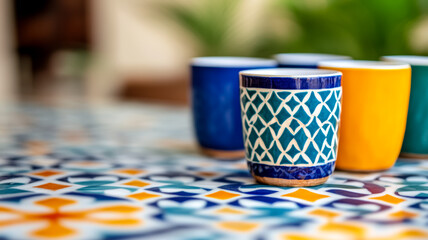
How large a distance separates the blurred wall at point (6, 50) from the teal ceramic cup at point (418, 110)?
318cm

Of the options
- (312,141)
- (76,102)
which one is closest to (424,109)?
(312,141)

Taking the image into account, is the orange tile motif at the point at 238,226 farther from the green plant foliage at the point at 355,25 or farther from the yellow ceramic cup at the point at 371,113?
the green plant foliage at the point at 355,25

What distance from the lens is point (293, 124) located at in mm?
693

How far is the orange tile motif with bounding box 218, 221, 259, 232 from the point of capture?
54cm

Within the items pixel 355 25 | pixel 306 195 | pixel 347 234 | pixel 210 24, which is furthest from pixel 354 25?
pixel 347 234

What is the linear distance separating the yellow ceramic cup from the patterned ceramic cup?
0.21 ft

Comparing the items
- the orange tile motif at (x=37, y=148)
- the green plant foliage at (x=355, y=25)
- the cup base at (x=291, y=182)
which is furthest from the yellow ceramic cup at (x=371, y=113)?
the green plant foliage at (x=355, y=25)

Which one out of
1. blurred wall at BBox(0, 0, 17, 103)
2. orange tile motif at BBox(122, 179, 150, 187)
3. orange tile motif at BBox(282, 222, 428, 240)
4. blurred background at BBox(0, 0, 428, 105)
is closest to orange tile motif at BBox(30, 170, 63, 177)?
orange tile motif at BBox(122, 179, 150, 187)

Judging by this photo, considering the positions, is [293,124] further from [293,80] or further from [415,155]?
[415,155]

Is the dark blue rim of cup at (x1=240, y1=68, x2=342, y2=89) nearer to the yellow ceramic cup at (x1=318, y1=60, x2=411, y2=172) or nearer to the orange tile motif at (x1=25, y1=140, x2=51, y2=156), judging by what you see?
the yellow ceramic cup at (x1=318, y1=60, x2=411, y2=172)

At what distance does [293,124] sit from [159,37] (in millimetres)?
3822

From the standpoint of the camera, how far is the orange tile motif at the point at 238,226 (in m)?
0.54

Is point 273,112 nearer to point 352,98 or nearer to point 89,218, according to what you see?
point 352,98

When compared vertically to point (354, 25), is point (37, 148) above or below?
below
